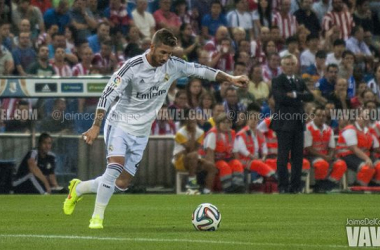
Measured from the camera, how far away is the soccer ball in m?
12.8

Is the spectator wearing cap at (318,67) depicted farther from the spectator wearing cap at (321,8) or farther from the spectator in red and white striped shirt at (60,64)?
the spectator in red and white striped shirt at (60,64)

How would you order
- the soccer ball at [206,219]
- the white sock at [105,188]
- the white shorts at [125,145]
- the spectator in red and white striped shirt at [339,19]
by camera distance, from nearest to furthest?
the soccer ball at [206,219], the white sock at [105,188], the white shorts at [125,145], the spectator in red and white striped shirt at [339,19]

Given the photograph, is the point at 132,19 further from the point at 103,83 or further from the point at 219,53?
the point at 103,83

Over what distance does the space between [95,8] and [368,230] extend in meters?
14.1

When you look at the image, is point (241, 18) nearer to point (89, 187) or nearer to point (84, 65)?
point (84, 65)

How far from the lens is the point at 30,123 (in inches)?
886

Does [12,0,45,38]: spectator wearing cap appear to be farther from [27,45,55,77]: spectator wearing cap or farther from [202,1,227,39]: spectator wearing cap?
[202,1,227,39]: spectator wearing cap

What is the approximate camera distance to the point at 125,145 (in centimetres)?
1345

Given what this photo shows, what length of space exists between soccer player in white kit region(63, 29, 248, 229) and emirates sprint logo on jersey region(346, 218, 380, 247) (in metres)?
2.06

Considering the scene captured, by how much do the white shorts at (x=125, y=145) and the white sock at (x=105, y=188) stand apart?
23 cm

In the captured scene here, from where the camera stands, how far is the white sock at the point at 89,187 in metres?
13.8

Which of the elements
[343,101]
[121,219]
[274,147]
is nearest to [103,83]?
[274,147]

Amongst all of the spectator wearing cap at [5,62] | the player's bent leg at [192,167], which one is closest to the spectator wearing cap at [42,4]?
the spectator wearing cap at [5,62]

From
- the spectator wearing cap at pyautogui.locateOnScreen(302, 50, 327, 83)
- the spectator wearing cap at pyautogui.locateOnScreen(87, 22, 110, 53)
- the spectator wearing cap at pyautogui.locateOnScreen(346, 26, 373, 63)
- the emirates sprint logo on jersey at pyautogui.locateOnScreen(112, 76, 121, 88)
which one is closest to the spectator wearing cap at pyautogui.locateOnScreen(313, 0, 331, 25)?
the spectator wearing cap at pyautogui.locateOnScreen(346, 26, 373, 63)
